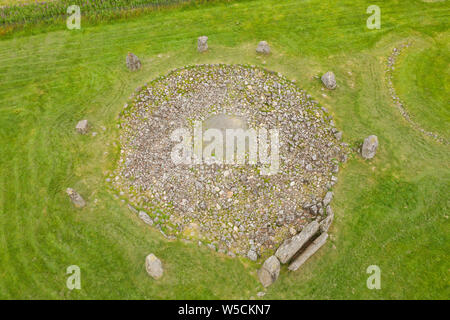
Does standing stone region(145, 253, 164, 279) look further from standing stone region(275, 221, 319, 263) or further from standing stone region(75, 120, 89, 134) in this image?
standing stone region(75, 120, 89, 134)

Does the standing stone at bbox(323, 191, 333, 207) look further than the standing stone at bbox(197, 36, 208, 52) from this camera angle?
No

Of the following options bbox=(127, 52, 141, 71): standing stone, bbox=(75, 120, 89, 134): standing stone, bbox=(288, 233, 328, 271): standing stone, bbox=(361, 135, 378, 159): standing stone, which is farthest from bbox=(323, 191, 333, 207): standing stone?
bbox=(127, 52, 141, 71): standing stone

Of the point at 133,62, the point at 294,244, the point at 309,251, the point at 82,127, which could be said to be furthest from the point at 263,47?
the point at 309,251

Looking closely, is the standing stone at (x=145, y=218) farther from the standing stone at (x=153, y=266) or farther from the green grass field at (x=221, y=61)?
the standing stone at (x=153, y=266)

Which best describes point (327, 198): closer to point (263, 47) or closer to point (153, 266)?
point (153, 266)

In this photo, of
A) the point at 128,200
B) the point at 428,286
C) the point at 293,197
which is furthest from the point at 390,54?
the point at 128,200

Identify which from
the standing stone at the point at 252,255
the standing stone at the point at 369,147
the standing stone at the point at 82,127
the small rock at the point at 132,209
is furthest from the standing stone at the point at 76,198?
the standing stone at the point at 369,147
